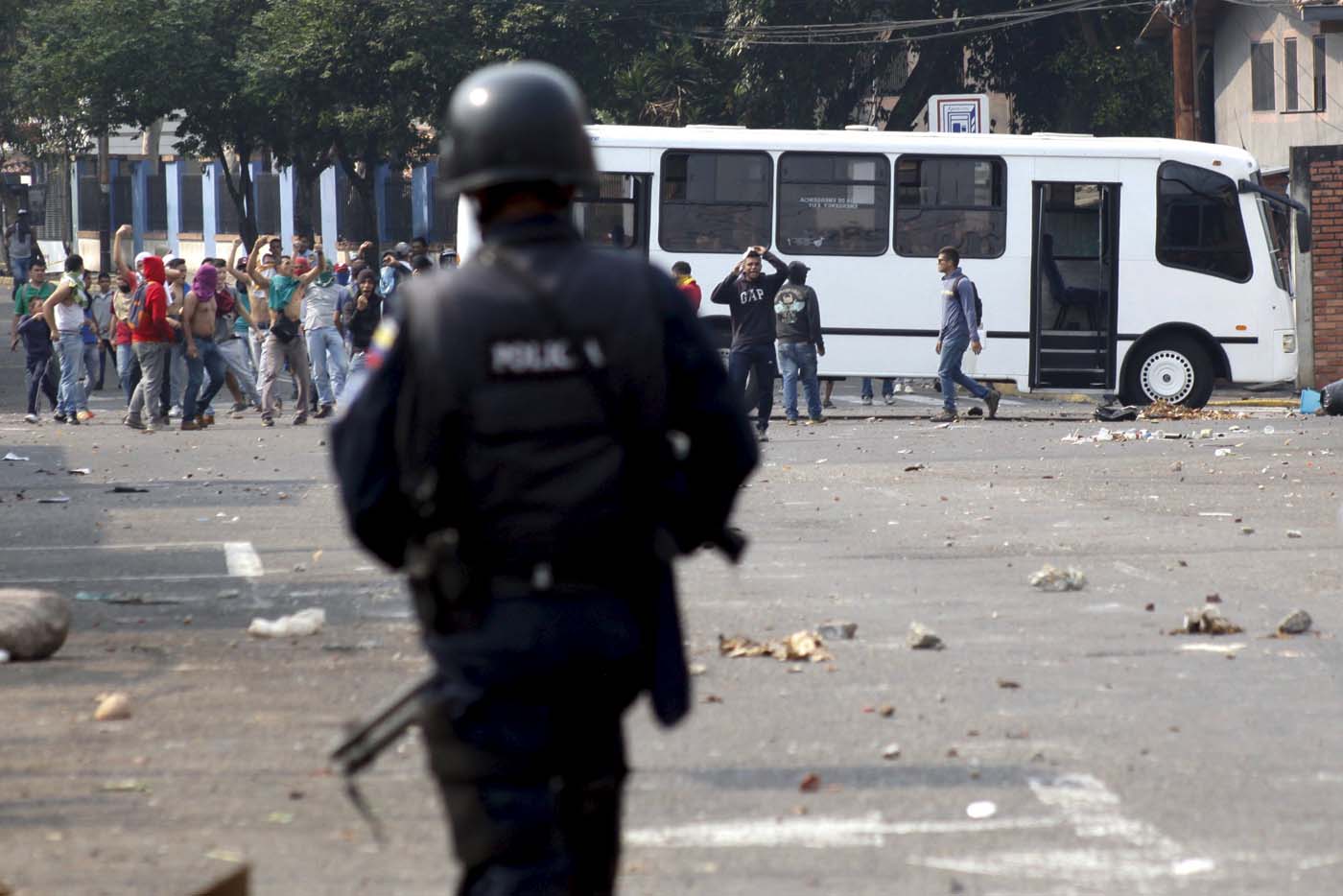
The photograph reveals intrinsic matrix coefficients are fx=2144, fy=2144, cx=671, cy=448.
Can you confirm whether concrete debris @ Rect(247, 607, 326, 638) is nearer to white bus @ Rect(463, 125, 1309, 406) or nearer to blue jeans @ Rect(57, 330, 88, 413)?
blue jeans @ Rect(57, 330, 88, 413)

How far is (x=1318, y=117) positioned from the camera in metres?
32.4

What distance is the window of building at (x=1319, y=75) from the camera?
31.9 meters

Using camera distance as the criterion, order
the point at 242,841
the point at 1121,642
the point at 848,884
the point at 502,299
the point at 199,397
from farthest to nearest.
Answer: the point at 199,397 → the point at 1121,642 → the point at 242,841 → the point at 848,884 → the point at 502,299

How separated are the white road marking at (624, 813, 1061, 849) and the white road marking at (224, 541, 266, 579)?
18.2ft

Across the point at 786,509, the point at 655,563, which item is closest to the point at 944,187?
the point at 786,509

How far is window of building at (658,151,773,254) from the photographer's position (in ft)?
81.6

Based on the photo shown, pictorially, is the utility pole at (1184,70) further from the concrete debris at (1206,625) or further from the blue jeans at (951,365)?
the concrete debris at (1206,625)

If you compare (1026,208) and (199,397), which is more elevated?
(1026,208)

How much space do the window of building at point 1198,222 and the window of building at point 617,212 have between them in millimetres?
5907

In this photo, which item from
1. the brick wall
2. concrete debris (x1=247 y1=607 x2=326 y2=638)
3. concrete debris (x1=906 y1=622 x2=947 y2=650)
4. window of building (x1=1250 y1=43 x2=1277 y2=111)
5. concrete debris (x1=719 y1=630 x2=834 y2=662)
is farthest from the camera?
window of building (x1=1250 y1=43 x2=1277 y2=111)

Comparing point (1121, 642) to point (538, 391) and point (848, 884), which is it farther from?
point (538, 391)

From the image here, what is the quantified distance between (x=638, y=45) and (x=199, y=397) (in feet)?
68.3

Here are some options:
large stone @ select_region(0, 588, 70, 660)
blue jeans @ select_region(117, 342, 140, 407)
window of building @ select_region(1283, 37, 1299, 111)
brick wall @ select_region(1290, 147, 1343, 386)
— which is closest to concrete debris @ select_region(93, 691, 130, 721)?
large stone @ select_region(0, 588, 70, 660)

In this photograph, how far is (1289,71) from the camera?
32844 mm
